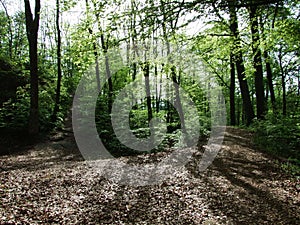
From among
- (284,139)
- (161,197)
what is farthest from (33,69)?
(284,139)

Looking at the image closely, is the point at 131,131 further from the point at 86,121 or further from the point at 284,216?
the point at 284,216

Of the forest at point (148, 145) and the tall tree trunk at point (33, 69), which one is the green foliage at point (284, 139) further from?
the tall tree trunk at point (33, 69)

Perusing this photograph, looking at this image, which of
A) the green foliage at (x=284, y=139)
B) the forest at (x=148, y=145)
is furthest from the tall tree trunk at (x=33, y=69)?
the green foliage at (x=284, y=139)

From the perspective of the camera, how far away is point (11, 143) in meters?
11.9

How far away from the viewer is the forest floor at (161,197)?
175 inches

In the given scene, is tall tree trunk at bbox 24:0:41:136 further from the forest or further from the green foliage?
the green foliage

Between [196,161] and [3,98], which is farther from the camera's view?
[3,98]

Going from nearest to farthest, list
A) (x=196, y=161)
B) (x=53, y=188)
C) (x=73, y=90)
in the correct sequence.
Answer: (x=53, y=188)
(x=196, y=161)
(x=73, y=90)

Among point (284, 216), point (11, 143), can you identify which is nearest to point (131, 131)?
point (11, 143)

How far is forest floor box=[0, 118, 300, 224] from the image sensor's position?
14.5 feet

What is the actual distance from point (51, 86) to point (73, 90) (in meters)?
Answer: 10.1

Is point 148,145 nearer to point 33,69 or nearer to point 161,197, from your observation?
point 161,197

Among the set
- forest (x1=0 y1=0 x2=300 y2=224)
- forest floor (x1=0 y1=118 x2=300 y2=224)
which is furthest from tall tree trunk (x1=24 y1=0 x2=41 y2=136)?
forest floor (x1=0 y1=118 x2=300 y2=224)

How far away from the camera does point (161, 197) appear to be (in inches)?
214
